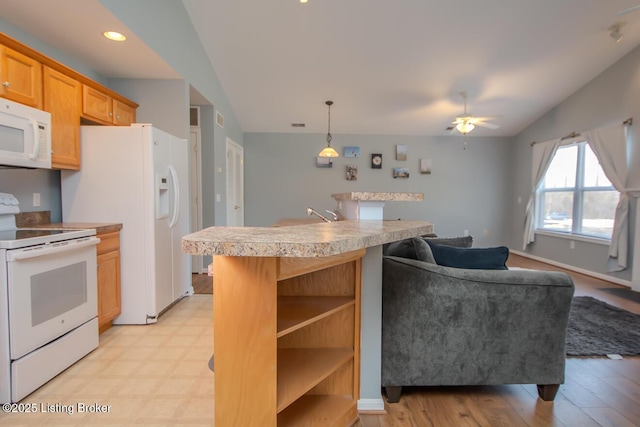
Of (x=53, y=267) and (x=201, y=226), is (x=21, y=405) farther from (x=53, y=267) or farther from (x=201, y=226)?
(x=201, y=226)

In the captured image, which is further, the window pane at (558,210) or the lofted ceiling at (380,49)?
the window pane at (558,210)

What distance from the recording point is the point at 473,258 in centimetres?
188

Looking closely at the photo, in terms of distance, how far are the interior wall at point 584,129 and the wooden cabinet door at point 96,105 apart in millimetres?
6102

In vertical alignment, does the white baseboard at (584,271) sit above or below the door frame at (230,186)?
below

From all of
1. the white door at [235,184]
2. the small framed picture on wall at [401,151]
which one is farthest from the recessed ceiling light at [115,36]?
the small framed picture on wall at [401,151]

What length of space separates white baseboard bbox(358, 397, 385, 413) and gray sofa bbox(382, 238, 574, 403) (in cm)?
12

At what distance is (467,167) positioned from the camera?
6.48 meters

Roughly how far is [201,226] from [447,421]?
3.61 m

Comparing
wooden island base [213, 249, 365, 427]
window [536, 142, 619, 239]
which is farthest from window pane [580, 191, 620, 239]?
wooden island base [213, 249, 365, 427]

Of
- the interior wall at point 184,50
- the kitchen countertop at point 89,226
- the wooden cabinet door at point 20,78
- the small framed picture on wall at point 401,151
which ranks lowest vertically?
the kitchen countertop at point 89,226

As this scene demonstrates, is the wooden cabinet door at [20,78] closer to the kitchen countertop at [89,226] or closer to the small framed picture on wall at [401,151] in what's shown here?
the kitchen countertop at [89,226]

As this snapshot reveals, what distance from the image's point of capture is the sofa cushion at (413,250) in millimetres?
1862

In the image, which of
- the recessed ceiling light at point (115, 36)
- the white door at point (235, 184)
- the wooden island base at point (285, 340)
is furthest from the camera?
the white door at point (235, 184)

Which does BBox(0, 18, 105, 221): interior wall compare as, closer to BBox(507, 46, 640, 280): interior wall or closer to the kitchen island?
the kitchen island
